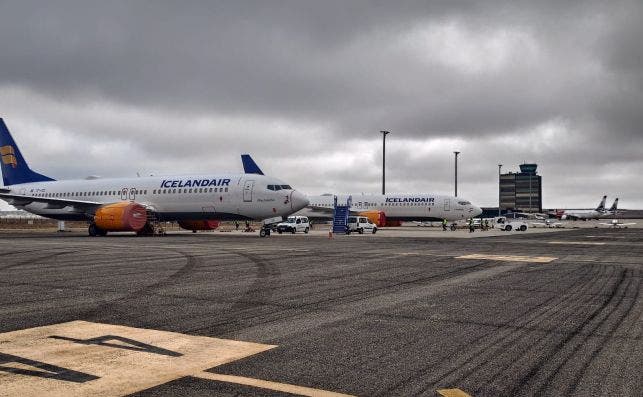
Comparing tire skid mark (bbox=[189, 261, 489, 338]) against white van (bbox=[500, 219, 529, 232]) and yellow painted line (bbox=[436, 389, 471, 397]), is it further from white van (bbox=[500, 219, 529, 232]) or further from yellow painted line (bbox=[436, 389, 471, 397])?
white van (bbox=[500, 219, 529, 232])

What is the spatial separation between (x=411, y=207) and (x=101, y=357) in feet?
180

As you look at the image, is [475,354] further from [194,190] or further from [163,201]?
[163,201]

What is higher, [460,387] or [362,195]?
[362,195]

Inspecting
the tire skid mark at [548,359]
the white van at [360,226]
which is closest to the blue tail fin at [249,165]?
the white van at [360,226]

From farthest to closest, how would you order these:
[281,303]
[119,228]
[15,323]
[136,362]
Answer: [119,228], [281,303], [15,323], [136,362]

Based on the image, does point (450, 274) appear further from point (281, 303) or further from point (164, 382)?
point (164, 382)

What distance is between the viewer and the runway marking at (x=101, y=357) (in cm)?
457

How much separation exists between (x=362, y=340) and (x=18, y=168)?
5088cm

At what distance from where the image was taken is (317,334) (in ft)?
21.6

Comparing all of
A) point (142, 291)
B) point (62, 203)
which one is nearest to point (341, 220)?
point (62, 203)

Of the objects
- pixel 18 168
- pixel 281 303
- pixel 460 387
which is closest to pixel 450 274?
pixel 281 303

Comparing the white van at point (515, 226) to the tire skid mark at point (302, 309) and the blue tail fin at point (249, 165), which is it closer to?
the blue tail fin at point (249, 165)

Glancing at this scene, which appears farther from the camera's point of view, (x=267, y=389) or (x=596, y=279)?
(x=596, y=279)

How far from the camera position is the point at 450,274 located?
13.4 metres
